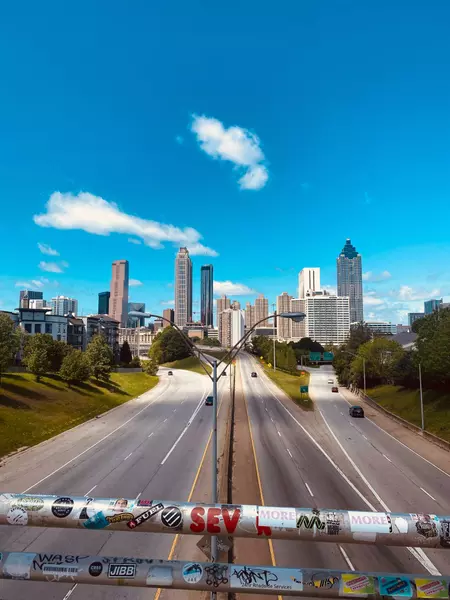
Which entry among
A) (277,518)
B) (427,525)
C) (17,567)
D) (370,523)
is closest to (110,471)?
(17,567)

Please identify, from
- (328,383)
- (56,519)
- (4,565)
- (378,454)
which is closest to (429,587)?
(56,519)

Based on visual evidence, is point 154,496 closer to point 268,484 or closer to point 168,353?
point 268,484

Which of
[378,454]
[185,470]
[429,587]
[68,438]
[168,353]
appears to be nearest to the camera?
[429,587]

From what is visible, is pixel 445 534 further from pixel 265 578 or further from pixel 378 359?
pixel 378 359

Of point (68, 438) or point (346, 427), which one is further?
point (346, 427)

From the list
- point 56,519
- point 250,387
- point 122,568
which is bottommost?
point 250,387

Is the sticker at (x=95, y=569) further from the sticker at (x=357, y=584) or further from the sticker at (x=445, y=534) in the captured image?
the sticker at (x=445, y=534)

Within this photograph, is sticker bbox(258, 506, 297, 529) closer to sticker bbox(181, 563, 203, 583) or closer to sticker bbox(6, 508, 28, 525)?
sticker bbox(181, 563, 203, 583)
